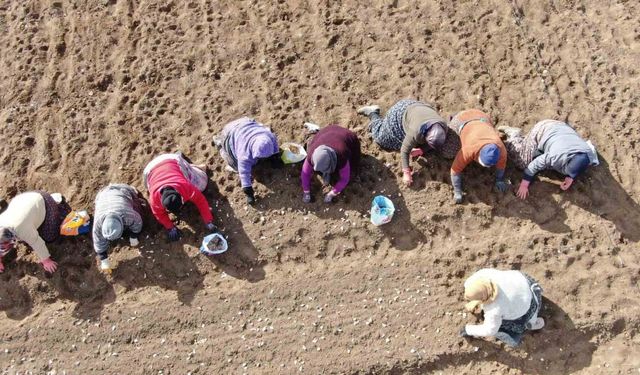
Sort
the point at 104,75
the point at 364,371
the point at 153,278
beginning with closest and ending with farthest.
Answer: the point at 364,371 → the point at 153,278 → the point at 104,75

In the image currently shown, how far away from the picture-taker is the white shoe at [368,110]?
295 inches

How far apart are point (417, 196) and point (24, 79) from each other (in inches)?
247

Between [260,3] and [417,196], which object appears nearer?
[417,196]

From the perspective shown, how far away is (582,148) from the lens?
21.4 feet

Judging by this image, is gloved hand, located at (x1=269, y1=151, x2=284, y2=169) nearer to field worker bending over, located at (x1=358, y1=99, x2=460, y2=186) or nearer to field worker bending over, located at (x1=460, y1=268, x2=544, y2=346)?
field worker bending over, located at (x1=358, y1=99, x2=460, y2=186)

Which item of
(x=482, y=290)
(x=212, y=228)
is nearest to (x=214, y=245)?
(x=212, y=228)

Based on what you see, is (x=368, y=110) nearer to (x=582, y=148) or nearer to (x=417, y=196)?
(x=417, y=196)

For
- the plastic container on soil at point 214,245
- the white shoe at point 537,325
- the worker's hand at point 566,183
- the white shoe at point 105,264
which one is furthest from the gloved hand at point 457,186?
the white shoe at point 105,264

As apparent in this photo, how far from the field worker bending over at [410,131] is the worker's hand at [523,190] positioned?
965mm

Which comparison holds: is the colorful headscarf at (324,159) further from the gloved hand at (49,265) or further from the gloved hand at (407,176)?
the gloved hand at (49,265)

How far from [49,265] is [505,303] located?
223 inches

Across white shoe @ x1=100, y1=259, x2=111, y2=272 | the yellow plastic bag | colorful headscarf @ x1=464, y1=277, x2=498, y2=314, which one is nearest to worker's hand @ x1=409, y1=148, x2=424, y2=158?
colorful headscarf @ x1=464, y1=277, x2=498, y2=314

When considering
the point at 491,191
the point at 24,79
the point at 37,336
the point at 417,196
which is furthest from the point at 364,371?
the point at 24,79

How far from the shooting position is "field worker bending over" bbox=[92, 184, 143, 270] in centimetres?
630
